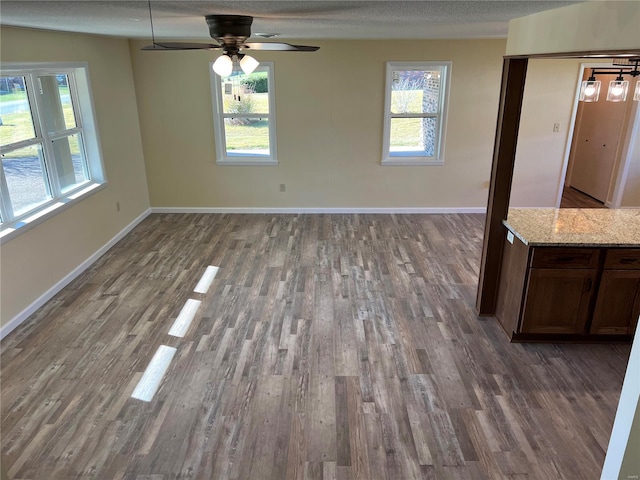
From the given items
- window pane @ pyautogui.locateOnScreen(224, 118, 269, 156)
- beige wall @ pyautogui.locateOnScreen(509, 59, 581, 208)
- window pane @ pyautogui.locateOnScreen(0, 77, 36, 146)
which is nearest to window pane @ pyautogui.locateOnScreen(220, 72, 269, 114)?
window pane @ pyautogui.locateOnScreen(224, 118, 269, 156)

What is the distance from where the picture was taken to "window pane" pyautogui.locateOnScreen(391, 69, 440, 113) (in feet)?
21.0

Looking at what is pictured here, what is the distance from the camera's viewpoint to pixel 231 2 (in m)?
2.07

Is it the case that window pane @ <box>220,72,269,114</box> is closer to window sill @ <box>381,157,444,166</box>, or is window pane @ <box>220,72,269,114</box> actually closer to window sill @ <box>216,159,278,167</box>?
window sill @ <box>216,159,278,167</box>

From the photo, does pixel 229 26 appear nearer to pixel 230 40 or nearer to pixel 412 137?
pixel 230 40

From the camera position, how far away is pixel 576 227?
140 inches

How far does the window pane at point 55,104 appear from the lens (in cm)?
448

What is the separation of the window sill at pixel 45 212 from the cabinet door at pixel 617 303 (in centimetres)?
471

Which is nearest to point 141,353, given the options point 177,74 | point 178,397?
point 178,397

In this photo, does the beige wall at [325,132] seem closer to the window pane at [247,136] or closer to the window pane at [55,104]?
the window pane at [247,136]

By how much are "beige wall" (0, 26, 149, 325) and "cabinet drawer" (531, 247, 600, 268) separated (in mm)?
4206

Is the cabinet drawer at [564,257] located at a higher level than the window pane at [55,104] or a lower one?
lower

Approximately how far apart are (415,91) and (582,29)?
4147mm

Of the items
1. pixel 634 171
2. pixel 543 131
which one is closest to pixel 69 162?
pixel 543 131

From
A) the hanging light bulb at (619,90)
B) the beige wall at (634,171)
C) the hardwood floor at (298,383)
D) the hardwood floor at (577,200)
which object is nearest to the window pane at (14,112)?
the hardwood floor at (298,383)
